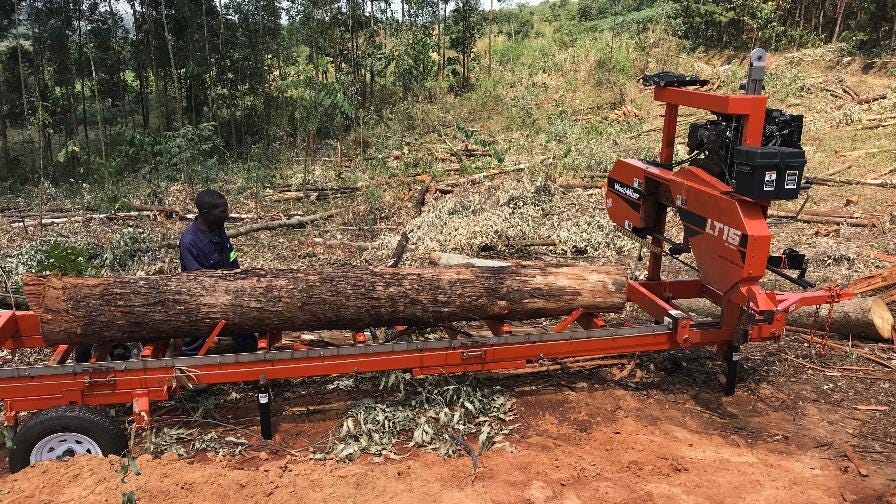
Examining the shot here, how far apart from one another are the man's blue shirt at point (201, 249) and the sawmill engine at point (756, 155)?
4.22 meters

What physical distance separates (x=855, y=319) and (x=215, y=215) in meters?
6.07

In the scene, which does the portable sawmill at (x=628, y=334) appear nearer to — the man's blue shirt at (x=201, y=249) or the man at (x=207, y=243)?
the man at (x=207, y=243)

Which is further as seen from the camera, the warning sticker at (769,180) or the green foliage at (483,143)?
the green foliage at (483,143)

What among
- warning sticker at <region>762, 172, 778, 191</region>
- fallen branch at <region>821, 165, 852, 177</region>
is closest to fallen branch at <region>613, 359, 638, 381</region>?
warning sticker at <region>762, 172, 778, 191</region>

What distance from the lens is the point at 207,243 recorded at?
536 cm

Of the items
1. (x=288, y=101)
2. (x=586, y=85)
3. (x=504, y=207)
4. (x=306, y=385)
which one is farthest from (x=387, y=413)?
(x=586, y=85)

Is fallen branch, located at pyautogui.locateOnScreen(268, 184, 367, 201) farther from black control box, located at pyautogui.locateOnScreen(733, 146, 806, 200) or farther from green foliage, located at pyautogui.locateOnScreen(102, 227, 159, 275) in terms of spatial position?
black control box, located at pyautogui.locateOnScreen(733, 146, 806, 200)

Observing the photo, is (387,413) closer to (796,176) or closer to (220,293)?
(220,293)

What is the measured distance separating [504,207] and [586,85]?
11688 millimetres

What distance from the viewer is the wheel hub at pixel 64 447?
4.10 meters

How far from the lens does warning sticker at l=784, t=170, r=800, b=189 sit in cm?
425

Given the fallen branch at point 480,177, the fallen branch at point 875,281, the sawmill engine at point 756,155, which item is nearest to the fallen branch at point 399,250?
the fallen branch at point 480,177

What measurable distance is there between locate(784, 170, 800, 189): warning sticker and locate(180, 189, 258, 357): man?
4358 mm

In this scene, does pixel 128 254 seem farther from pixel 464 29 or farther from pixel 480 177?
pixel 464 29
